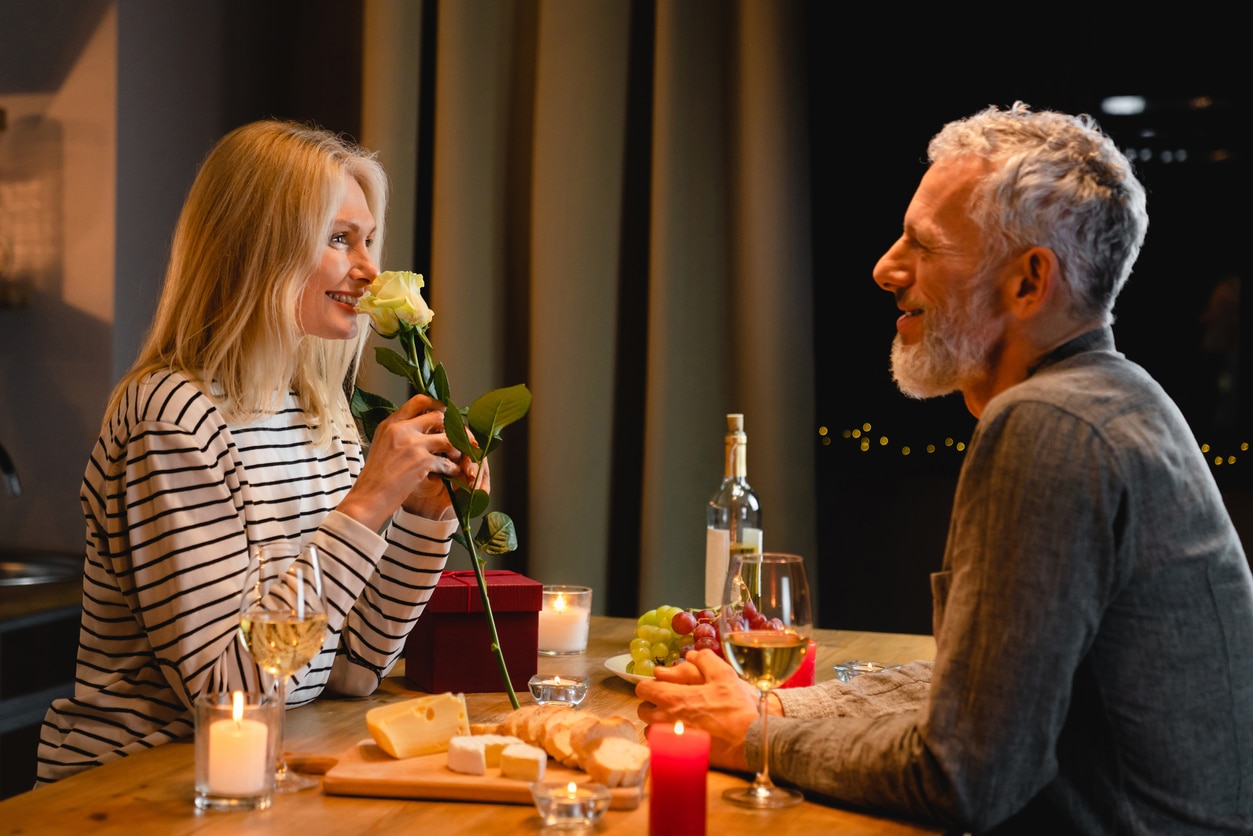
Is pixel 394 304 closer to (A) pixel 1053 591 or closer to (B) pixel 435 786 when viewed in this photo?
(B) pixel 435 786

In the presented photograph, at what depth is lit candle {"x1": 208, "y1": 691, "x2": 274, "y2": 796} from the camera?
43.3 inches

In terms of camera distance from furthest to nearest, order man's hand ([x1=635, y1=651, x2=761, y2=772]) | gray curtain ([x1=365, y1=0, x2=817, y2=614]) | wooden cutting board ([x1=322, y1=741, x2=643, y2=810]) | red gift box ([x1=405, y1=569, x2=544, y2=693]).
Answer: gray curtain ([x1=365, y1=0, x2=817, y2=614]) → red gift box ([x1=405, y1=569, x2=544, y2=693]) → man's hand ([x1=635, y1=651, x2=761, y2=772]) → wooden cutting board ([x1=322, y1=741, x2=643, y2=810])

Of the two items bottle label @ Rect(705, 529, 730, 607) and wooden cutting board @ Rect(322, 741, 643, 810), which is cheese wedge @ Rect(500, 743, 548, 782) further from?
bottle label @ Rect(705, 529, 730, 607)

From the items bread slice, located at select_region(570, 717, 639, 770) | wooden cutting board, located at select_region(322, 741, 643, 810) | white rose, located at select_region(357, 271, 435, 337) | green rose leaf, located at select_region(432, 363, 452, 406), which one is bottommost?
wooden cutting board, located at select_region(322, 741, 643, 810)

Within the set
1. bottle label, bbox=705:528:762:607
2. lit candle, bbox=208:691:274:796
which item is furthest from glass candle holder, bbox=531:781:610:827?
bottle label, bbox=705:528:762:607

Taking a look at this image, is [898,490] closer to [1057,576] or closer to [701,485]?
[701,485]

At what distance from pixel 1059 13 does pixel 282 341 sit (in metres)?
1.97

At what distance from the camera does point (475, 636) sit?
1.59 m

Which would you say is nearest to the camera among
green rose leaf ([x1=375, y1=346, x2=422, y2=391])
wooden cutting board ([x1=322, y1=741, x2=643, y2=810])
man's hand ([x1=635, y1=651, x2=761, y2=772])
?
wooden cutting board ([x1=322, y1=741, x2=643, y2=810])

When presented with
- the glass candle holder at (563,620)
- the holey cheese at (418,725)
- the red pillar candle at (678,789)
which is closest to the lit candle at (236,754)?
the holey cheese at (418,725)

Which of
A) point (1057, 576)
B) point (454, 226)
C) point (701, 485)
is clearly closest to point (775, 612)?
point (1057, 576)

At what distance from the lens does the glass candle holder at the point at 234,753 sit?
1.10 meters

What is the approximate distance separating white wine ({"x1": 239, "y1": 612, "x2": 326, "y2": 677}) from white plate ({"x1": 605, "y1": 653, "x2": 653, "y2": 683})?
0.53 metres

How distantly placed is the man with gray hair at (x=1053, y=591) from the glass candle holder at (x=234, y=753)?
16.9 inches
